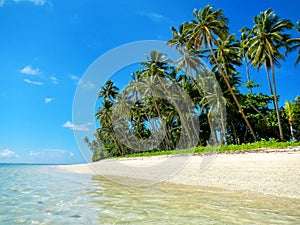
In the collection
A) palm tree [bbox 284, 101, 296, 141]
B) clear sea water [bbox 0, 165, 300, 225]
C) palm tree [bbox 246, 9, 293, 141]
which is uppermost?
palm tree [bbox 246, 9, 293, 141]

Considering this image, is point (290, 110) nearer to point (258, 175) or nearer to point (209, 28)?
point (209, 28)

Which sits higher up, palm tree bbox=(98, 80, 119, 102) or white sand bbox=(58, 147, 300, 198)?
palm tree bbox=(98, 80, 119, 102)

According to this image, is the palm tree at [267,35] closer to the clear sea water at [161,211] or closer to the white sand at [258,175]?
the white sand at [258,175]

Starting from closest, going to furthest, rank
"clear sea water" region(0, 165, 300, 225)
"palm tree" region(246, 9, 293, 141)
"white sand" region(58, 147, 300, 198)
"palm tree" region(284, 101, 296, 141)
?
"clear sea water" region(0, 165, 300, 225), "white sand" region(58, 147, 300, 198), "palm tree" region(246, 9, 293, 141), "palm tree" region(284, 101, 296, 141)

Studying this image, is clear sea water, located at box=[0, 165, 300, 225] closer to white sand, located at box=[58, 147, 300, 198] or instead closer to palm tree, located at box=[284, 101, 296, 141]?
white sand, located at box=[58, 147, 300, 198]

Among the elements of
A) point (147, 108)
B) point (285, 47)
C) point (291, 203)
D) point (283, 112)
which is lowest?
point (291, 203)

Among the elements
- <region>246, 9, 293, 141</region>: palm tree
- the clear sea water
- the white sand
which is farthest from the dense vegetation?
the clear sea water

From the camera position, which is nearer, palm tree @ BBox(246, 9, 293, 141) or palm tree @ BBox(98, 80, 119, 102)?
palm tree @ BBox(246, 9, 293, 141)

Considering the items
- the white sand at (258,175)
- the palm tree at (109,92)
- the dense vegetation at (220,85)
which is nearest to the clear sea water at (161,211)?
the white sand at (258,175)

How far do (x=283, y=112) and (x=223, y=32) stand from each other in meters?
12.6

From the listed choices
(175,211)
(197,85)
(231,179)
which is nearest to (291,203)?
(175,211)

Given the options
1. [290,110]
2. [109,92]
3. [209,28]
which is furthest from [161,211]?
[109,92]

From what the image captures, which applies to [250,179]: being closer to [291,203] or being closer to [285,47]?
[291,203]

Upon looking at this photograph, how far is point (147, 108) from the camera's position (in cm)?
4275
